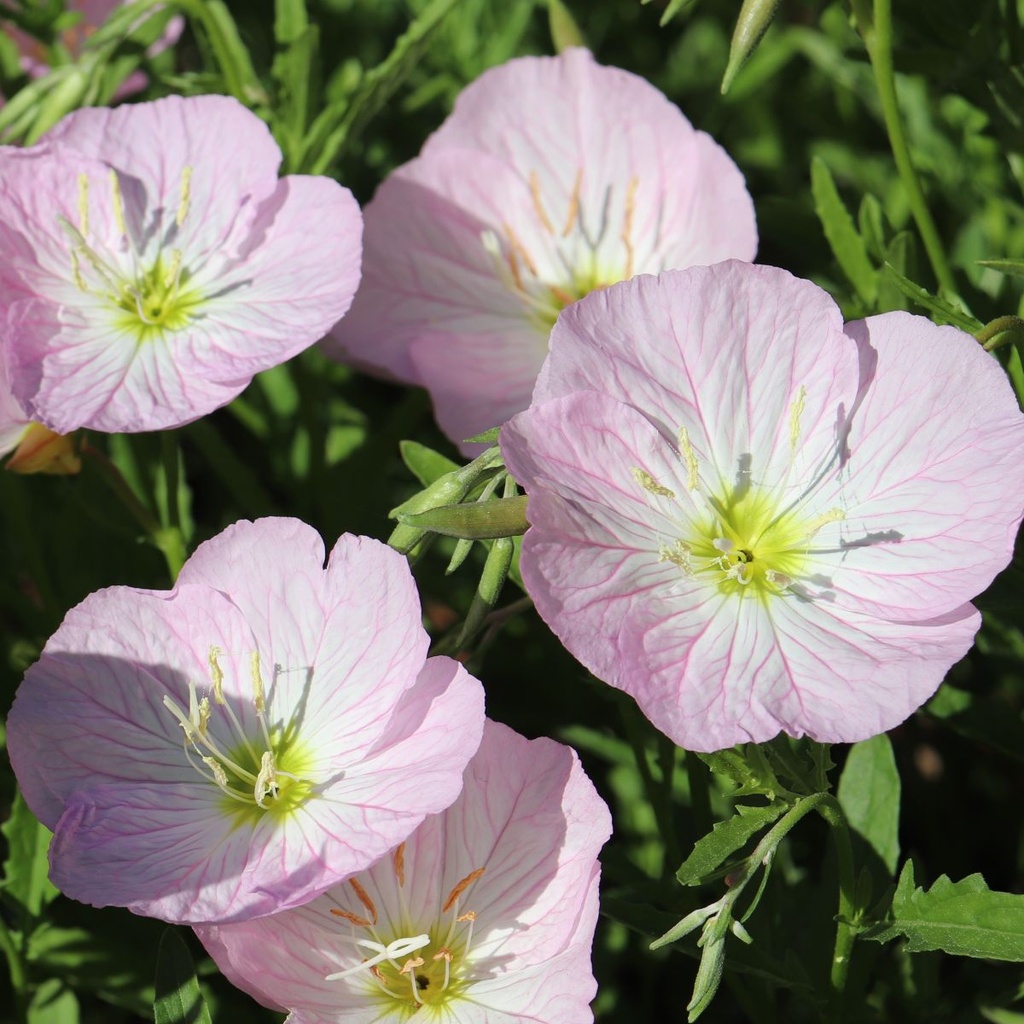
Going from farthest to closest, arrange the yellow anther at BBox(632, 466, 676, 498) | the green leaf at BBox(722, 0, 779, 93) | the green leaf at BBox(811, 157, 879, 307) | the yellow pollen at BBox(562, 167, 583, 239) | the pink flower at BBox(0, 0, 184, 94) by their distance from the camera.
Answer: the pink flower at BBox(0, 0, 184, 94)
the yellow pollen at BBox(562, 167, 583, 239)
the green leaf at BBox(811, 157, 879, 307)
the green leaf at BBox(722, 0, 779, 93)
the yellow anther at BBox(632, 466, 676, 498)

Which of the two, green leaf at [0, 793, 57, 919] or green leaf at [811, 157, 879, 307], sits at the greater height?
green leaf at [811, 157, 879, 307]

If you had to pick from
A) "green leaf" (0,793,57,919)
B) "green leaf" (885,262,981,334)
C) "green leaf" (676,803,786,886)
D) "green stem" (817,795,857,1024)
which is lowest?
"green leaf" (0,793,57,919)

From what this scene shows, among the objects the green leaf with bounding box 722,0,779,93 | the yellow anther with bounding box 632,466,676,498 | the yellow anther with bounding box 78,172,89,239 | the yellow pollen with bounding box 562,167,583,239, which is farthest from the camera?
the yellow pollen with bounding box 562,167,583,239

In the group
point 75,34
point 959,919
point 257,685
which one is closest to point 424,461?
point 257,685

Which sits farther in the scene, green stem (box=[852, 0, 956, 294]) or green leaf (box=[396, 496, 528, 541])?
green stem (box=[852, 0, 956, 294])

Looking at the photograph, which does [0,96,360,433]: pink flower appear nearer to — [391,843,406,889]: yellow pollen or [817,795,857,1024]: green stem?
[391,843,406,889]: yellow pollen

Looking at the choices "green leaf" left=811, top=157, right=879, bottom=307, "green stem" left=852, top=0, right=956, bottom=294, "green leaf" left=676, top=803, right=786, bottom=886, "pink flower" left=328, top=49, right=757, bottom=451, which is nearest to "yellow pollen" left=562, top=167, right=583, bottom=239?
"pink flower" left=328, top=49, right=757, bottom=451

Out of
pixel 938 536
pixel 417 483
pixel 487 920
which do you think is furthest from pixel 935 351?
pixel 417 483

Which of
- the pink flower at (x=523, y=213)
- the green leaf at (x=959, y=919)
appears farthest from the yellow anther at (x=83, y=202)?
the green leaf at (x=959, y=919)
